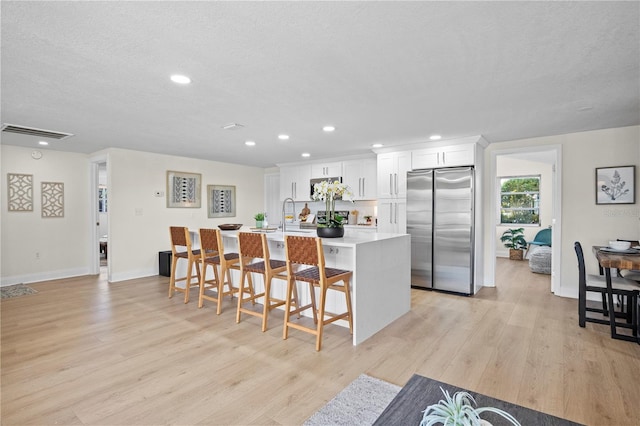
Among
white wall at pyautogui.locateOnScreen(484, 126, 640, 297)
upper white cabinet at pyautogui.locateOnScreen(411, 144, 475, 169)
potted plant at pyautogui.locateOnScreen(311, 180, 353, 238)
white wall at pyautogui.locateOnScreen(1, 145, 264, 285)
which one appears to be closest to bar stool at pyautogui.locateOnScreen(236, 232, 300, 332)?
potted plant at pyautogui.locateOnScreen(311, 180, 353, 238)

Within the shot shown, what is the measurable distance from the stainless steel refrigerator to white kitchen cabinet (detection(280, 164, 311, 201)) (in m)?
2.59

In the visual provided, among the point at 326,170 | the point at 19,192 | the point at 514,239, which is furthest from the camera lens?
the point at 514,239

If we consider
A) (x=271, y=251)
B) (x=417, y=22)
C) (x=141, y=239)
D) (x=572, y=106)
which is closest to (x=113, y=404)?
(x=271, y=251)

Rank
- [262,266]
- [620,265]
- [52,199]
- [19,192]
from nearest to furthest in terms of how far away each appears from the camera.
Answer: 1. [620,265]
2. [262,266]
3. [19,192]
4. [52,199]

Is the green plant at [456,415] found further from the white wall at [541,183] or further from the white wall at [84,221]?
the white wall at [541,183]

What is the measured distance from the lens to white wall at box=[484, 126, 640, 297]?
13.6 ft

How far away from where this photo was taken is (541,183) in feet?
26.0

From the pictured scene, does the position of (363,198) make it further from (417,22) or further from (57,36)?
(57,36)

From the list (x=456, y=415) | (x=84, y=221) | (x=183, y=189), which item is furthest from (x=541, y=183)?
(x=84, y=221)

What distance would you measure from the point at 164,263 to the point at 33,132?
271 centimetres

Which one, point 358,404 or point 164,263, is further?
point 164,263

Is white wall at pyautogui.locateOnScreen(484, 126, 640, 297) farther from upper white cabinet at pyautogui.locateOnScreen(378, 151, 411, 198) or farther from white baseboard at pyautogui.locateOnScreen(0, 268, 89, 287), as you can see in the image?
white baseboard at pyautogui.locateOnScreen(0, 268, 89, 287)

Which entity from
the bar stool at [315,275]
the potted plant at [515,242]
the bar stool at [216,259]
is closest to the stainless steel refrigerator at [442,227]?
the bar stool at [315,275]

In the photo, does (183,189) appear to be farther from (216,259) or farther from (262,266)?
(262,266)
